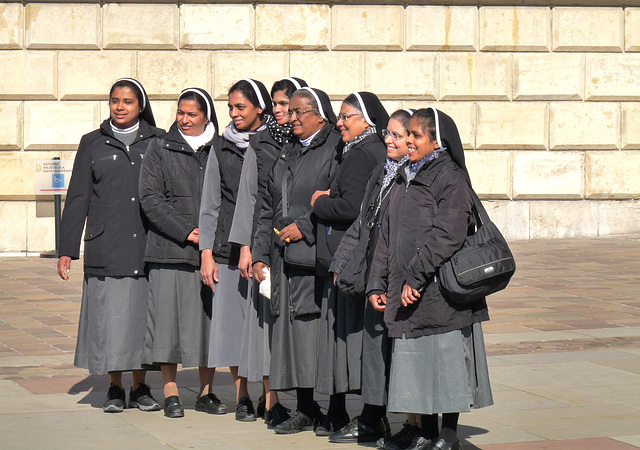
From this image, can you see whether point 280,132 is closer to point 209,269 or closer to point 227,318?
point 209,269

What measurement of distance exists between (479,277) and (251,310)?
5.61 feet

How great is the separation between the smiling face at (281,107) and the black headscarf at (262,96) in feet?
0.19

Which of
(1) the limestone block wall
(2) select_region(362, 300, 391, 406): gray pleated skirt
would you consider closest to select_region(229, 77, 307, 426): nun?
(2) select_region(362, 300, 391, 406): gray pleated skirt

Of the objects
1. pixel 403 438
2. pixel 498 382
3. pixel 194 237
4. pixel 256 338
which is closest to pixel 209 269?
pixel 194 237

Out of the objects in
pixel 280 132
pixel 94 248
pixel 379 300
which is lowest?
pixel 379 300

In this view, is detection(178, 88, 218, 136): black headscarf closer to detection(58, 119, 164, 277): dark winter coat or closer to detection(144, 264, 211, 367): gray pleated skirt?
detection(58, 119, 164, 277): dark winter coat

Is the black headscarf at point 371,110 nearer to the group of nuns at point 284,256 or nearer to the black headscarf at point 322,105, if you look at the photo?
the group of nuns at point 284,256

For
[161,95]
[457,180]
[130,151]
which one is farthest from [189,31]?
[457,180]

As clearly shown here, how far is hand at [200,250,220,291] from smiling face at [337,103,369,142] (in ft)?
3.70

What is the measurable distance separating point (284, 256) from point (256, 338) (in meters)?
0.56

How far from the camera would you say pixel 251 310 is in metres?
7.02

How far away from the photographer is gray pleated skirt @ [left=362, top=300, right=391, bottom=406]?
620 centimetres

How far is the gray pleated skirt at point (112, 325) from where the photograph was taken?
7254 millimetres

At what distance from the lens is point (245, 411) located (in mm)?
7031
